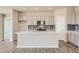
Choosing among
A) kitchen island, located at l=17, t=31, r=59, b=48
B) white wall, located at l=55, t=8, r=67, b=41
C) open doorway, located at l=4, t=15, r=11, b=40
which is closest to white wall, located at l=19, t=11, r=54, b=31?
white wall, located at l=55, t=8, r=67, b=41

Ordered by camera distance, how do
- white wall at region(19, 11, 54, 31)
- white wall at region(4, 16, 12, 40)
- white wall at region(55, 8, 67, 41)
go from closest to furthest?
white wall at region(55, 8, 67, 41)
white wall at region(4, 16, 12, 40)
white wall at region(19, 11, 54, 31)

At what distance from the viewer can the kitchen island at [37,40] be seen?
7.75m

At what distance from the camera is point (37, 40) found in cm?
782

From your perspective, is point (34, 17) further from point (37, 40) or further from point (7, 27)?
point (37, 40)

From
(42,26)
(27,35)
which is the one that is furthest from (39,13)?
(27,35)

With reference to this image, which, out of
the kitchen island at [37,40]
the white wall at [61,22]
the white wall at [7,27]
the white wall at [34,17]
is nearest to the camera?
the kitchen island at [37,40]

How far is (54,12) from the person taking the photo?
11531 mm

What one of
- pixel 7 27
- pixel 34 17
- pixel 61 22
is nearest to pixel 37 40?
pixel 61 22

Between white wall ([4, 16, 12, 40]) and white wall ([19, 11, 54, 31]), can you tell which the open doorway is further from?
white wall ([19, 11, 54, 31])

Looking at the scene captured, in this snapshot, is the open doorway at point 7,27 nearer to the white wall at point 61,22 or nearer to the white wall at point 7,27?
the white wall at point 7,27

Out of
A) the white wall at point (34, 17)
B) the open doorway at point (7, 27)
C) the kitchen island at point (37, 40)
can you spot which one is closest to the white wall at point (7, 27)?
the open doorway at point (7, 27)

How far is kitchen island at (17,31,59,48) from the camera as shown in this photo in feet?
25.4
